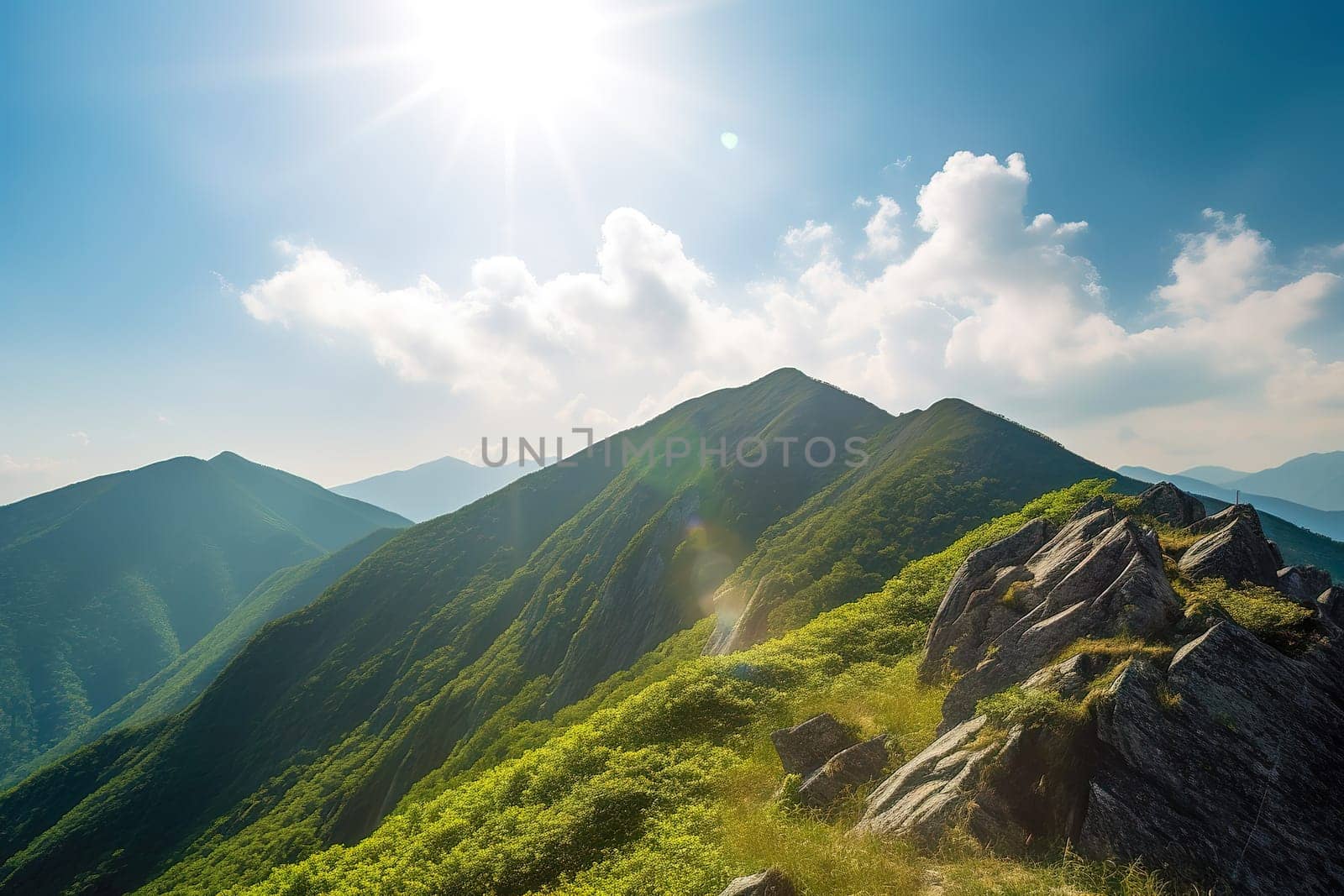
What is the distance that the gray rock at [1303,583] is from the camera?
16516mm

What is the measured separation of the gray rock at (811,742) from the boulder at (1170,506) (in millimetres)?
17038

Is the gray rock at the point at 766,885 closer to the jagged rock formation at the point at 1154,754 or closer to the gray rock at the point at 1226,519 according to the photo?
the jagged rock formation at the point at 1154,754

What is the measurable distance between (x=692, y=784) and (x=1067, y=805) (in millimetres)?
9318

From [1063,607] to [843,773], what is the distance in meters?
7.55

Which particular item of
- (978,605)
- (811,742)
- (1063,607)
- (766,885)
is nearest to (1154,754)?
(1063,607)

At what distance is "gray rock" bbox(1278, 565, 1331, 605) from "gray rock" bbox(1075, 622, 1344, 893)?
7904 millimetres

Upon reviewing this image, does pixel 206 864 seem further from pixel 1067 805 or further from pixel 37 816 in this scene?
pixel 1067 805

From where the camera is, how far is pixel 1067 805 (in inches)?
Result: 375

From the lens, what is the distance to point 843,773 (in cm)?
1324

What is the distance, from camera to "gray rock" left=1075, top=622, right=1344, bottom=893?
27.9ft

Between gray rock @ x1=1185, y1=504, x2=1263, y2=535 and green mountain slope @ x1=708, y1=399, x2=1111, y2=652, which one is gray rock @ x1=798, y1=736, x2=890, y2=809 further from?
green mountain slope @ x1=708, y1=399, x2=1111, y2=652

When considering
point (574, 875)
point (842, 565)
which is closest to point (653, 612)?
point (842, 565)

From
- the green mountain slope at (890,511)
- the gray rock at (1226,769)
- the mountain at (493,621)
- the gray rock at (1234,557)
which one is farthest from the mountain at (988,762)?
the mountain at (493,621)

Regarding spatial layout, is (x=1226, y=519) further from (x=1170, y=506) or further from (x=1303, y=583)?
(x=1170, y=506)
